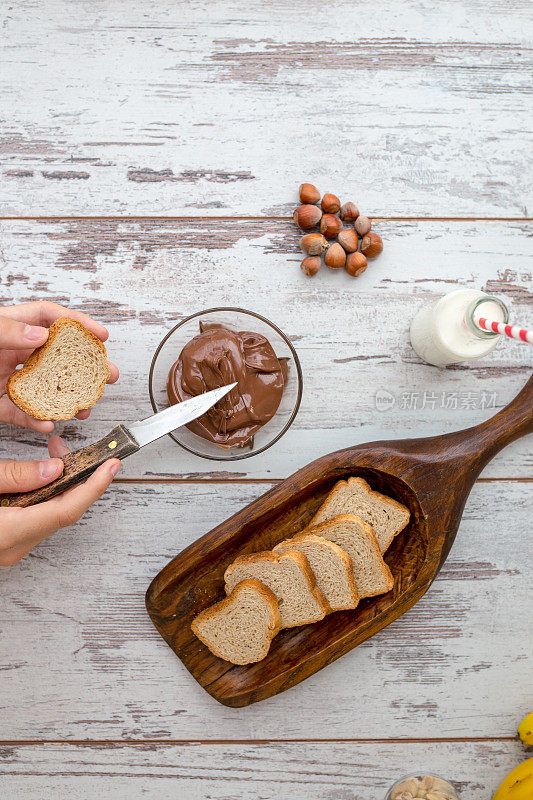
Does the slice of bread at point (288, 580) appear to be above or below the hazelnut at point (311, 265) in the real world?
below

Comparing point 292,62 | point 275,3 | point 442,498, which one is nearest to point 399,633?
point 442,498

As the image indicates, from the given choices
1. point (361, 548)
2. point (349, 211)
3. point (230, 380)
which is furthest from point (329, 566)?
point (349, 211)

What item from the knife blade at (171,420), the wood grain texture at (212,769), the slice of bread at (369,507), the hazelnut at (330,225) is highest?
the hazelnut at (330,225)

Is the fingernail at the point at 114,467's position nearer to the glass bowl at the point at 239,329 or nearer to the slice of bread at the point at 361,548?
the glass bowl at the point at 239,329

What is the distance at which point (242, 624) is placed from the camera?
119cm

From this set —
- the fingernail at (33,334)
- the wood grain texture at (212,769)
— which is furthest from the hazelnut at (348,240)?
the wood grain texture at (212,769)

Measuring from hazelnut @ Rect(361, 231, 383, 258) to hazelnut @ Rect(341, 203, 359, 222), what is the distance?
0.05 meters

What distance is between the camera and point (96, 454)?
1.09 m

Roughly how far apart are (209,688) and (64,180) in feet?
3.75

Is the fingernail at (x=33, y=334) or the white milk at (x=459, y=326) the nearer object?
the fingernail at (x=33, y=334)

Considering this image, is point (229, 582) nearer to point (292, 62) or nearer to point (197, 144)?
point (197, 144)

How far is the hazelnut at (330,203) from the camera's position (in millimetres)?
1256

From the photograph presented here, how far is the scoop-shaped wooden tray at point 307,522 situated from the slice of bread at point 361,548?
4 cm

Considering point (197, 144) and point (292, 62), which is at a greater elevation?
point (292, 62)
